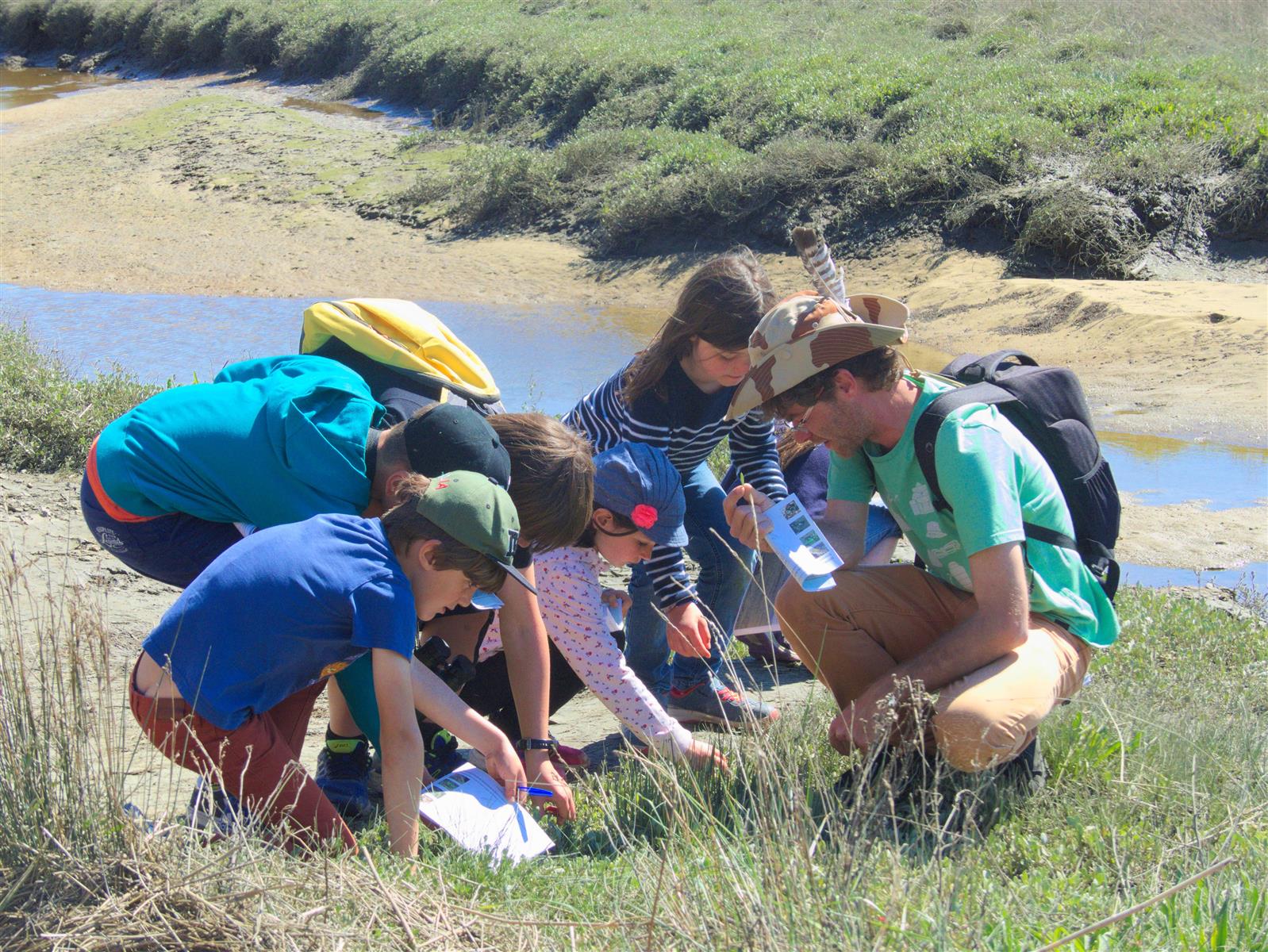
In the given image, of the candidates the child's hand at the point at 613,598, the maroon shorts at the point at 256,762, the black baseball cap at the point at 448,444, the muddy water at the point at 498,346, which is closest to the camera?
the maroon shorts at the point at 256,762

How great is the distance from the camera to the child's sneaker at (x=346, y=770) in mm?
3500

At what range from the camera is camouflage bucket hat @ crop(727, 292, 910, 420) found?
10.8 feet

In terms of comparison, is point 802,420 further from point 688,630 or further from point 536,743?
point 536,743

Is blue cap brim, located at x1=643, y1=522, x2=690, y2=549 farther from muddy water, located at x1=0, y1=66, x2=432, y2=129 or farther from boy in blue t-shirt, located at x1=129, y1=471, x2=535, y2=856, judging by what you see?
muddy water, located at x1=0, y1=66, x2=432, y2=129

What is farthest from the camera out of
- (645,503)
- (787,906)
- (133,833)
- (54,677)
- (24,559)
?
(24,559)

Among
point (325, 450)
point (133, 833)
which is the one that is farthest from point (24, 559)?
point (133, 833)

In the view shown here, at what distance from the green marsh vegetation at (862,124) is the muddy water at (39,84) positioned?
964 centimetres

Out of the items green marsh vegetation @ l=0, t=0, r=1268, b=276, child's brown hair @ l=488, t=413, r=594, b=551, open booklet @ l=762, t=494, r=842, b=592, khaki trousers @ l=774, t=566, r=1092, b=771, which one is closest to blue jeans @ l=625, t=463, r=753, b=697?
khaki trousers @ l=774, t=566, r=1092, b=771

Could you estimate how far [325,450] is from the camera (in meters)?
3.07

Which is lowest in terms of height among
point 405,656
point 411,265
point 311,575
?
point 411,265

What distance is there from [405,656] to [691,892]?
83 centimetres

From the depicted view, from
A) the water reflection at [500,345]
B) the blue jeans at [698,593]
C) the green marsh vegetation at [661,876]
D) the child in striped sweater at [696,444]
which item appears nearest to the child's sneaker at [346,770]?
the green marsh vegetation at [661,876]

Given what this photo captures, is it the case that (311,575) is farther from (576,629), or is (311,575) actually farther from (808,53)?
(808,53)

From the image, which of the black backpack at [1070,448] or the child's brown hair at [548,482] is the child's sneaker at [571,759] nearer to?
the child's brown hair at [548,482]
